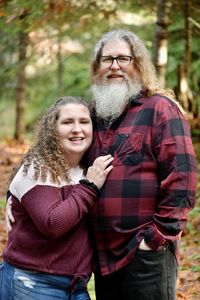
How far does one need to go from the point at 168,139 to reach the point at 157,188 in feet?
1.06

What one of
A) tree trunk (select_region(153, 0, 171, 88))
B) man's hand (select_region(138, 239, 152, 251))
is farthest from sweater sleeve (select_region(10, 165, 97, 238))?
tree trunk (select_region(153, 0, 171, 88))

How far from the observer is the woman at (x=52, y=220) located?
323 centimetres

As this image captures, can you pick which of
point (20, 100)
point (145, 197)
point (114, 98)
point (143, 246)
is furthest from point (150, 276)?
point (20, 100)

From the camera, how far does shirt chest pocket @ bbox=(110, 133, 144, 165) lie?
3.35 m

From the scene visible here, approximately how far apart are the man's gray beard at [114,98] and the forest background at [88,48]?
2135 millimetres

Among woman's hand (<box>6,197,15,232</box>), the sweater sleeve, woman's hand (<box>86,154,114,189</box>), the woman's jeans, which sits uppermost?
woman's hand (<box>86,154,114,189</box>)

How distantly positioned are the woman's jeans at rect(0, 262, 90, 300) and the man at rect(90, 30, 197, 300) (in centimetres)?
27

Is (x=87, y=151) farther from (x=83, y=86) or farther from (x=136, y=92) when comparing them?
(x=83, y=86)

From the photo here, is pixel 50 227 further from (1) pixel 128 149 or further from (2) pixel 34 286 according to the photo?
(1) pixel 128 149

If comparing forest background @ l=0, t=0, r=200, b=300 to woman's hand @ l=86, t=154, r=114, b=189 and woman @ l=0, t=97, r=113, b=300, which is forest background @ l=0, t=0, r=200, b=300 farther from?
woman's hand @ l=86, t=154, r=114, b=189

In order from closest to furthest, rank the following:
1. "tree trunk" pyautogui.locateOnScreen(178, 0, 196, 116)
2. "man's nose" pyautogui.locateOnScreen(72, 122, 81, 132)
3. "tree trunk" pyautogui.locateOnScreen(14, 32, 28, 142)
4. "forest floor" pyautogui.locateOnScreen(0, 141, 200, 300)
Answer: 1. "man's nose" pyautogui.locateOnScreen(72, 122, 81, 132)
2. "forest floor" pyautogui.locateOnScreen(0, 141, 200, 300)
3. "tree trunk" pyautogui.locateOnScreen(178, 0, 196, 116)
4. "tree trunk" pyautogui.locateOnScreen(14, 32, 28, 142)

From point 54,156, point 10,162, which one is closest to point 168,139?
point 54,156

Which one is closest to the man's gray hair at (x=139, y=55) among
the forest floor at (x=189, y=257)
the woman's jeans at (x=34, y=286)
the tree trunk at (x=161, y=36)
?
the woman's jeans at (x=34, y=286)

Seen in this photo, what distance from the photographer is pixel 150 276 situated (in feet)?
11.0
